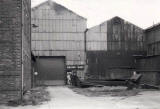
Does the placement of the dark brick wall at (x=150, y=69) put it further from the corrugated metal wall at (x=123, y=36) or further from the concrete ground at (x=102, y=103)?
the concrete ground at (x=102, y=103)

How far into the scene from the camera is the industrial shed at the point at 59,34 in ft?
157

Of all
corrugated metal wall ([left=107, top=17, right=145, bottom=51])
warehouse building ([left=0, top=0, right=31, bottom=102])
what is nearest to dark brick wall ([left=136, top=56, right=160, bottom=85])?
corrugated metal wall ([left=107, top=17, right=145, bottom=51])

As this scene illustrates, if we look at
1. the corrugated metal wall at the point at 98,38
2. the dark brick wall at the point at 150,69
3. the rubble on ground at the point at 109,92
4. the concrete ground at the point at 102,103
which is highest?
the corrugated metal wall at the point at 98,38

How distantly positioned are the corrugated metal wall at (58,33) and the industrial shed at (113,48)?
1534 mm

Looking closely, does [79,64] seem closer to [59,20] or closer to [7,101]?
[59,20]

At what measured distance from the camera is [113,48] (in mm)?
47844

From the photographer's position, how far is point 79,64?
4844 centimetres

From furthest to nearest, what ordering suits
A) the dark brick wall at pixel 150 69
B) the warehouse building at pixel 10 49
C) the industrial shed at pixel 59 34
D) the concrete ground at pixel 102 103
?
the industrial shed at pixel 59 34, the dark brick wall at pixel 150 69, the warehouse building at pixel 10 49, the concrete ground at pixel 102 103

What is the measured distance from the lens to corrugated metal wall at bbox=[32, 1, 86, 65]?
157 ft

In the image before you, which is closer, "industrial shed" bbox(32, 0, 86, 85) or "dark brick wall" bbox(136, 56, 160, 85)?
"dark brick wall" bbox(136, 56, 160, 85)

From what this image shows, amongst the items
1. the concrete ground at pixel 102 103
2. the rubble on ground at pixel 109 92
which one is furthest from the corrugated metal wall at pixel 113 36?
the concrete ground at pixel 102 103

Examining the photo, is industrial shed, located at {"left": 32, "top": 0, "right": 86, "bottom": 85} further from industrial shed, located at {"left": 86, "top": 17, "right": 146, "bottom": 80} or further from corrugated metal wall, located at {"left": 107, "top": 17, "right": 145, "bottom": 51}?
corrugated metal wall, located at {"left": 107, "top": 17, "right": 145, "bottom": 51}

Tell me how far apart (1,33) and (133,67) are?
32469mm

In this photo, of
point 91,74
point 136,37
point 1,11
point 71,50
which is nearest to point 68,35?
point 71,50
